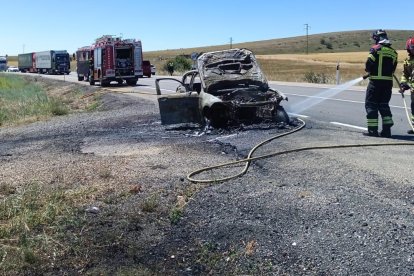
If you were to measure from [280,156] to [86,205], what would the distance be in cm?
288

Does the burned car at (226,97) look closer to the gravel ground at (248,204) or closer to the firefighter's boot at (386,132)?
the gravel ground at (248,204)

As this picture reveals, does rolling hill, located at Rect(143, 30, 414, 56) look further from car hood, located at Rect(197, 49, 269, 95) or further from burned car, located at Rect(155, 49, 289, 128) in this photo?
burned car, located at Rect(155, 49, 289, 128)

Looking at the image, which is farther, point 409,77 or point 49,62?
point 49,62

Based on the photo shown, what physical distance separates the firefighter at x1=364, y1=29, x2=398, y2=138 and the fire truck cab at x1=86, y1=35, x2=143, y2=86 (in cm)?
2321

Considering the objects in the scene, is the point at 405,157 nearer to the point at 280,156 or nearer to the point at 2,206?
the point at 280,156

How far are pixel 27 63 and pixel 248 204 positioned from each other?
262 feet

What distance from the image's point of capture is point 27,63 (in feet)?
261

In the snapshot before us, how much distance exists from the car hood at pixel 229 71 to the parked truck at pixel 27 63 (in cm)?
6762

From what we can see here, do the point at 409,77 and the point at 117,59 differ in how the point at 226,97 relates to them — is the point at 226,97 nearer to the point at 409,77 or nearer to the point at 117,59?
the point at 409,77

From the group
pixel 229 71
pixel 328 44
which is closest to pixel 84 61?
pixel 229 71

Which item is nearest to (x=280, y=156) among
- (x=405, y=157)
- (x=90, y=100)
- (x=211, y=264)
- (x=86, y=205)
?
(x=405, y=157)

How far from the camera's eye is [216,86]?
10.3 metres

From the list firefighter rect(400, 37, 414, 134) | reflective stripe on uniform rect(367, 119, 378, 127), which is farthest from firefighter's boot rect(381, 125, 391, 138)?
firefighter rect(400, 37, 414, 134)

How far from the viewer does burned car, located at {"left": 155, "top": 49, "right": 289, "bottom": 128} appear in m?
9.91
